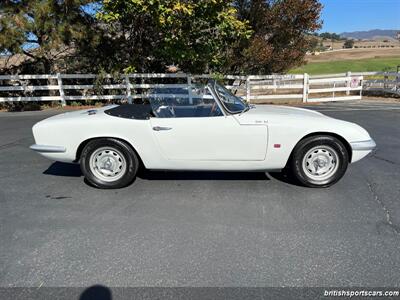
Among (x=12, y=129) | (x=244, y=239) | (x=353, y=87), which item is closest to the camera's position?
(x=244, y=239)

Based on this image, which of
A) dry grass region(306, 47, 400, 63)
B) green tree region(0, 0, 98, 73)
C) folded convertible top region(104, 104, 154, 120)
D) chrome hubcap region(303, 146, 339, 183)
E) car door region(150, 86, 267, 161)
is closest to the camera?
car door region(150, 86, 267, 161)

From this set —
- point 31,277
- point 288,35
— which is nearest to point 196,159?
point 31,277

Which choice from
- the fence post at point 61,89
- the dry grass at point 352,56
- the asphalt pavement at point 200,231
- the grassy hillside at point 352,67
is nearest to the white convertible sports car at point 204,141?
the asphalt pavement at point 200,231

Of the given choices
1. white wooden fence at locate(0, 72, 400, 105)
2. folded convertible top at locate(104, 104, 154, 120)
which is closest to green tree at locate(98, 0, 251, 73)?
white wooden fence at locate(0, 72, 400, 105)

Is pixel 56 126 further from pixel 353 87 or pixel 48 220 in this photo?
pixel 353 87

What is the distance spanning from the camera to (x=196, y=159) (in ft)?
13.5

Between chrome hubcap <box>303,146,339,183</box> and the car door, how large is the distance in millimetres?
593

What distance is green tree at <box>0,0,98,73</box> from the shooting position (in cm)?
1141

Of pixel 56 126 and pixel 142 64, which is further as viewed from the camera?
pixel 142 64

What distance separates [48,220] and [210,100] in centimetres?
230

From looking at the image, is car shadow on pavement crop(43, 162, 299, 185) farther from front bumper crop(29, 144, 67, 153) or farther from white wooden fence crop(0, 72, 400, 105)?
white wooden fence crop(0, 72, 400, 105)

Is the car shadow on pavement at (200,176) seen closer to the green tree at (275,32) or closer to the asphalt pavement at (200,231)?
the asphalt pavement at (200,231)

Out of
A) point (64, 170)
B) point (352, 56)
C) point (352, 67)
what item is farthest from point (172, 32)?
point (352, 56)

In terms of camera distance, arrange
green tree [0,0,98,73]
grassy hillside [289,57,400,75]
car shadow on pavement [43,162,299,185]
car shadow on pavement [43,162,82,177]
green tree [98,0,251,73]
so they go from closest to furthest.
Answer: car shadow on pavement [43,162,299,185] → car shadow on pavement [43,162,82,177] → green tree [98,0,251,73] → green tree [0,0,98,73] → grassy hillside [289,57,400,75]
